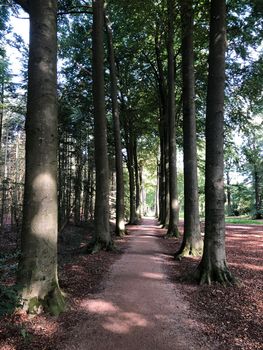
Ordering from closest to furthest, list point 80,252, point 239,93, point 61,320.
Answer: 1. point 61,320
2. point 80,252
3. point 239,93

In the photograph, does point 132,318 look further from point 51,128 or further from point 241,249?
point 241,249

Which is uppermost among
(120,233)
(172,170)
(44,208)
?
(172,170)

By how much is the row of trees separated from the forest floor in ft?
1.60

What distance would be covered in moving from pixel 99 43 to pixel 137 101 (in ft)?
41.1

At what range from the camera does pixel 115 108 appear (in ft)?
55.5

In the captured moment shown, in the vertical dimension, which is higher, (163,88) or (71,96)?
(163,88)

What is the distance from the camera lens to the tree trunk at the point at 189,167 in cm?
1047

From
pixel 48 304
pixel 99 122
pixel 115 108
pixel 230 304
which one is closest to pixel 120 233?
pixel 115 108

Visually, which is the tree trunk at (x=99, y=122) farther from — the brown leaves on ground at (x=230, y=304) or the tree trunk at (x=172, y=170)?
the tree trunk at (x=172, y=170)

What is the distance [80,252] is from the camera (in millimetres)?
11719

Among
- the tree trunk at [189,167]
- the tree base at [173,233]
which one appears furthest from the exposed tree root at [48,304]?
the tree base at [173,233]

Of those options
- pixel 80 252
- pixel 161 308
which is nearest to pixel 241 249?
pixel 80 252

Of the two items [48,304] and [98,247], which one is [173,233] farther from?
[48,304]

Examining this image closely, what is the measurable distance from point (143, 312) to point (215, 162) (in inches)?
141
